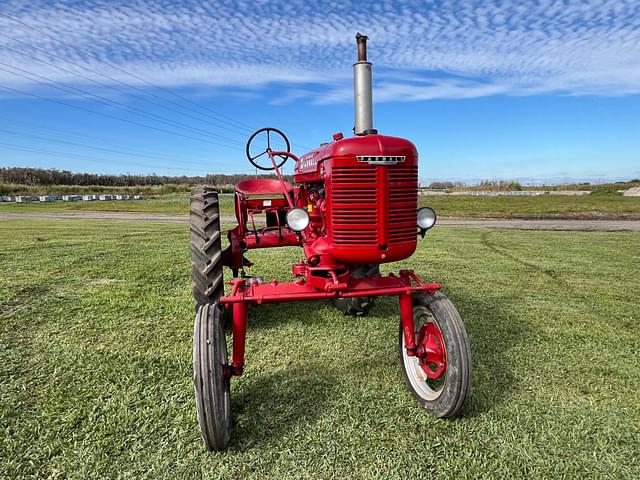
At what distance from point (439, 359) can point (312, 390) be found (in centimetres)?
92

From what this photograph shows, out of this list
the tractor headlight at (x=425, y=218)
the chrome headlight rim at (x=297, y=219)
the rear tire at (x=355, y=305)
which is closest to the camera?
the chrome headlight rim at (x=297, y=219)

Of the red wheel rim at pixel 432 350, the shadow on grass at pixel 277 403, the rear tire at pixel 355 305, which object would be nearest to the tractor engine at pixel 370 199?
the red wheel rim at pixel 432 350

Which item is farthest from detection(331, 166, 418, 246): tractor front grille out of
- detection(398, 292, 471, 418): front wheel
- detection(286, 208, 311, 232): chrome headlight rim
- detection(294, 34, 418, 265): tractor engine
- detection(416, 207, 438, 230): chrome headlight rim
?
detection(398, 292, 471, 418): front wheel

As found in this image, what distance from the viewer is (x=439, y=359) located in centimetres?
293

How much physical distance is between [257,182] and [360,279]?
2.29 m

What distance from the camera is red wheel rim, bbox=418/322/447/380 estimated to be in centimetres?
289

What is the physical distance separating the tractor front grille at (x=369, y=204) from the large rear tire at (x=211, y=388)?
1072 millimetres

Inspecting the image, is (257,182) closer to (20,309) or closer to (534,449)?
(20,309)

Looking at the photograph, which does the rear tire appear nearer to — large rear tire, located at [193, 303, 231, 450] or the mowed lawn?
the mowed lawn

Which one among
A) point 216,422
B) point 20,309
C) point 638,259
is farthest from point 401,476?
point 638,259

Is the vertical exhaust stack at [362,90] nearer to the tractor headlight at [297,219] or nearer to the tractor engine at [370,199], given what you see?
the tractor engine at [370,199]

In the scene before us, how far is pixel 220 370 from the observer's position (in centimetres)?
244

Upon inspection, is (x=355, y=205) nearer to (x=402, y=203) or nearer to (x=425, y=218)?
(x=402, y=203)

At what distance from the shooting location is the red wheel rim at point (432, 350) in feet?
9.48
